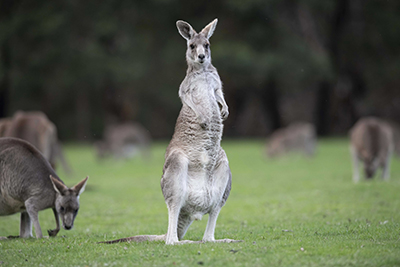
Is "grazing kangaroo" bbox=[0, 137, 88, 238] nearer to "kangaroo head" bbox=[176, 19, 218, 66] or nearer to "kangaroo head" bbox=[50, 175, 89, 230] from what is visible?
"kangaroo head" bbox=[50, 175, 89, 230]

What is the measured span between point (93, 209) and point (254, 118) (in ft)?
96.5

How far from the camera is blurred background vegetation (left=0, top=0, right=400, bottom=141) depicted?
2620 centimetres

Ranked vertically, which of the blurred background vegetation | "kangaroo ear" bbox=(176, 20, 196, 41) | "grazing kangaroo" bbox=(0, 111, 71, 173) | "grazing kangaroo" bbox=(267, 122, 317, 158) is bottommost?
"grazing kangaroo" bbox=(0, 111, 71, 173)

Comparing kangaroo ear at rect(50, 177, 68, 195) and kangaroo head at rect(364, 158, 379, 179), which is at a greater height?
kangaroo head at rect(364, 158, 379, 179)

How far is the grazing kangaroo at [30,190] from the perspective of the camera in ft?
20.6

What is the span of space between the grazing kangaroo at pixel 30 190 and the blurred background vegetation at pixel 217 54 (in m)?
18.0

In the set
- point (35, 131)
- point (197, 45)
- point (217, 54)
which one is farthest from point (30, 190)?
point (217, 54)

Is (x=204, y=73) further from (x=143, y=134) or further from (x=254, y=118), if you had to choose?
(x=254, y=118)

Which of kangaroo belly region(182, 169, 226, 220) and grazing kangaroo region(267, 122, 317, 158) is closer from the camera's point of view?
kangaroo belly region(182, 169, 226, 220)

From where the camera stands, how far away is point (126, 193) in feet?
39.8

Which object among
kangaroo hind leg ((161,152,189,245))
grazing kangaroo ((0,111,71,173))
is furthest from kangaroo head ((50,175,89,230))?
grazing kangaroo ((0,111,71,173))

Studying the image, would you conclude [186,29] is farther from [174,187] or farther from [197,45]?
[174,187]

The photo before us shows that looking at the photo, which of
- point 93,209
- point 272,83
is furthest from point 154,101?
point 93,209

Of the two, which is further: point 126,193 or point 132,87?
point 132,87
